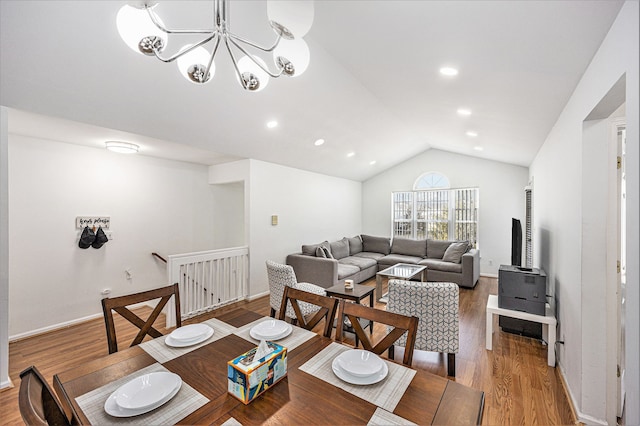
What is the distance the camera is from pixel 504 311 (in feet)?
9.53

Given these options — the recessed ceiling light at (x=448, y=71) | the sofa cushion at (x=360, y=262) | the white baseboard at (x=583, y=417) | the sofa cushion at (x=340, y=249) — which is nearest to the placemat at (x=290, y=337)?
the white baseboard at (x=583, y=417)

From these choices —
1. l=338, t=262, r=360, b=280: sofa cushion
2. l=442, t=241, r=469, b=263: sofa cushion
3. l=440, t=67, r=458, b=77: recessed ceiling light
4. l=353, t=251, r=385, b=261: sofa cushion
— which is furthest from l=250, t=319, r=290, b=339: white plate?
l=442, t=241, r=469, b=263: sofa cushion

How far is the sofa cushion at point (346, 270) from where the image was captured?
4793mm

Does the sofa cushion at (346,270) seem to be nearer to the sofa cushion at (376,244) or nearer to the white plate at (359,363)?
the sofa cushion at (376,244)

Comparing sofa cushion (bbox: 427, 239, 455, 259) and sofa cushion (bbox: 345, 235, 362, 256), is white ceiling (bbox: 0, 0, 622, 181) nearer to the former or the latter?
sofa cushion (bbox: 427, 239, 455, 259)

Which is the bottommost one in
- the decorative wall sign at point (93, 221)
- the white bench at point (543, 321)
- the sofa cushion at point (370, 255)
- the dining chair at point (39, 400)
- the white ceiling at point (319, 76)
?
the white bench at point (543, 321)

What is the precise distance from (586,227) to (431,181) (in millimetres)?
5376

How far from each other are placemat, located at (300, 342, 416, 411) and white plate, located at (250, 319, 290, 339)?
0.99 feet

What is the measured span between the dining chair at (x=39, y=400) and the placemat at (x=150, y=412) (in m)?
0.09

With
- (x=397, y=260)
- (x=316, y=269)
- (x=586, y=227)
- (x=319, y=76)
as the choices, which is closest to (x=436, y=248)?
(x=397, y=260)

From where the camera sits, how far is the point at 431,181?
707cm

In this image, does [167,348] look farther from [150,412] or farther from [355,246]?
[355,246]

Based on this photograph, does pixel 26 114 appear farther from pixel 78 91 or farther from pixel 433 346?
pixel 433 346

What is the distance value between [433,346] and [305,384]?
5.41 feet
